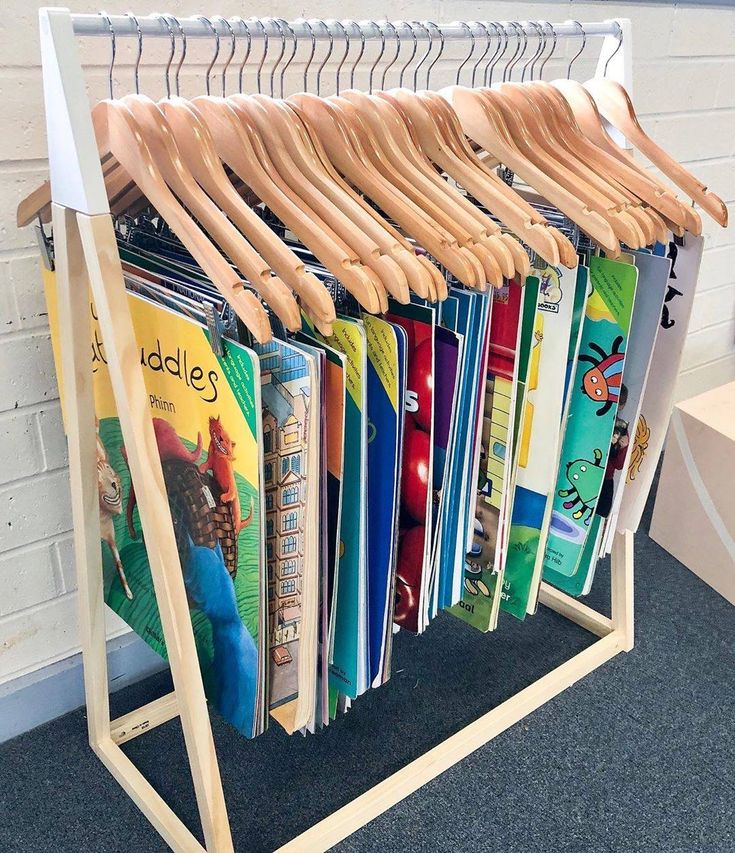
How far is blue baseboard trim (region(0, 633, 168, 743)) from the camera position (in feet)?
4.89

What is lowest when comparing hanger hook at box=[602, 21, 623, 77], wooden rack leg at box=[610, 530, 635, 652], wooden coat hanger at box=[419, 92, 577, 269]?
wooden rack leg at box=[610, 530, 635, 652]

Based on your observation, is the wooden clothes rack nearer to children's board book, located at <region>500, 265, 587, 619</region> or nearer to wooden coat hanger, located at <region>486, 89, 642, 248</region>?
wooden coat hanger, located at <region>486, 89, 642, 248</region>

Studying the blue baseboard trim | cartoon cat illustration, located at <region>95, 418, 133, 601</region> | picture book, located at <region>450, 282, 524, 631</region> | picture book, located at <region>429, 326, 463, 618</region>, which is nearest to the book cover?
picture book, located at <region>429, 326, 463, 618</region>

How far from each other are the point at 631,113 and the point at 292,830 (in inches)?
49.9

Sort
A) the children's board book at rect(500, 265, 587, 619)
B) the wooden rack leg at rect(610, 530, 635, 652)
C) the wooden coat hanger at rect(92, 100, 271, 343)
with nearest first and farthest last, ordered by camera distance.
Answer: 1. the wooden coat hanger at rect(92, 100, 271, 343)
2. the children's board book at rect(500, 265, 587, 619)
3. the wooden rack leg at rect(610, 530, 635, 652)

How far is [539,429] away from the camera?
1.21 meters

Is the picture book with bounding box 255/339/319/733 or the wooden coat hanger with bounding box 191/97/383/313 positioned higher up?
the wooden coat hanger with bounding box 191/97/383/313

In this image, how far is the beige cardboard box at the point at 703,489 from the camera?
6.13 ft

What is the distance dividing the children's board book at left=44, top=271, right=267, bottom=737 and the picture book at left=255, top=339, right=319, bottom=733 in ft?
0.11

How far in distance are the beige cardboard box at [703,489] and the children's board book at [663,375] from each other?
529 millimetres

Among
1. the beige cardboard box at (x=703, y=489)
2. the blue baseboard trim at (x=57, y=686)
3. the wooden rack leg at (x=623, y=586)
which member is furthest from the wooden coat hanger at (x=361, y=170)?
the beige cardboard box at (x=703, y=489)

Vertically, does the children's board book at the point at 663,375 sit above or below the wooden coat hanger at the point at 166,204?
below

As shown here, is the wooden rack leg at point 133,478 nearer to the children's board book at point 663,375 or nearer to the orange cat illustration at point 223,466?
the orange cat illustration at point 223,466

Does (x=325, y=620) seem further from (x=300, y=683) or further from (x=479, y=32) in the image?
(x=479, y=32)
